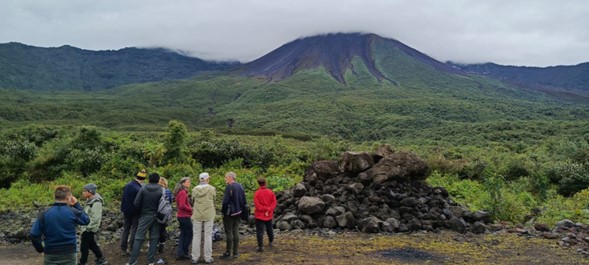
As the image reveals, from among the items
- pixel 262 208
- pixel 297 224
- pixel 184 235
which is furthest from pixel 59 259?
pixel 297 224

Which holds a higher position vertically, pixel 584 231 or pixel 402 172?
pixel 402 172

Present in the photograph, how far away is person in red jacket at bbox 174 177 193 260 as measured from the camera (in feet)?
31.8

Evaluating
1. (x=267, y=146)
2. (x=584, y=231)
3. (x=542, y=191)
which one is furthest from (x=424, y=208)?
(x=267, y=146)

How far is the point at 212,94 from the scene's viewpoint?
164750mm

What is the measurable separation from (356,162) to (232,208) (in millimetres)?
6473

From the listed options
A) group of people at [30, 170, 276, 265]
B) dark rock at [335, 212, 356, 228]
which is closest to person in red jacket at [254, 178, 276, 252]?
group of people at [30, 170, 276, 265]

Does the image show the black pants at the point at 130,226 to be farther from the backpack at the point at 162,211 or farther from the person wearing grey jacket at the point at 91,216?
the backpack at the point at 162,211

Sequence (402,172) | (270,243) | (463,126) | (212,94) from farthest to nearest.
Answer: (212,94) → (463,126) → (402,172) → (270,243)

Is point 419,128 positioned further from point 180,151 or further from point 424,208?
point 424,208

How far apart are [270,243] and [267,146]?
54.7 feet

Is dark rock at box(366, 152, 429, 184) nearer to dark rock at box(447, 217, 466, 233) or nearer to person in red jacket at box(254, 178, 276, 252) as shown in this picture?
dark rock at box(447, 217, 466, 233)

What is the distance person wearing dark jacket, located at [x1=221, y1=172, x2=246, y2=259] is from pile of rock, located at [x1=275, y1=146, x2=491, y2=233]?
3272 millimetres

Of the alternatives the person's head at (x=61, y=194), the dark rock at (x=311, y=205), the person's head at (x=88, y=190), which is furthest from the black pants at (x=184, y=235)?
the dark rock at (x=311, y=205)

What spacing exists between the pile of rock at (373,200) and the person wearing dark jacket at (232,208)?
327 centimetres
